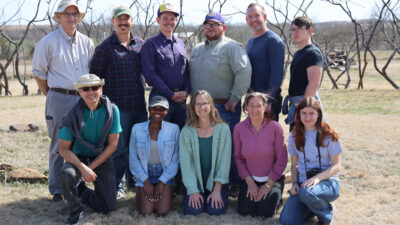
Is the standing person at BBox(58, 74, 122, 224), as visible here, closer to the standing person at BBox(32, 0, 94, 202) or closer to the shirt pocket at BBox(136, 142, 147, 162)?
the shirt pocket at BBox(136, 142, 147, 162)

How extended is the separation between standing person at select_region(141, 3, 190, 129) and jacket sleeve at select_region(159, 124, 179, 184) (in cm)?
29

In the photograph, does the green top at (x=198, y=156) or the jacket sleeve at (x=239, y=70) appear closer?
the green top at (x=198, y=156)

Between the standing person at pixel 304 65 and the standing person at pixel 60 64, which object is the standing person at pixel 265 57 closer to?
the standing person at pixel 304 65

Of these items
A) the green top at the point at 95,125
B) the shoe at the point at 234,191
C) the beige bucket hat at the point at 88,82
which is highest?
the beige bucket hat at the point at 88,82

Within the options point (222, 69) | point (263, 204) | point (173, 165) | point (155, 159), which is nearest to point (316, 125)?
point (263, 204)

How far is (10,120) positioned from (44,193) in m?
5.34

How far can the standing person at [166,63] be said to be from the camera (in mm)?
3961

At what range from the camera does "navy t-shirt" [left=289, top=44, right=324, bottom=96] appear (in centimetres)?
368

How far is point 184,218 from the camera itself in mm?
3582

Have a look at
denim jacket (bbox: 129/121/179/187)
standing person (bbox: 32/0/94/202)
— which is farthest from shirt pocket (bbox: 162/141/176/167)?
standing person (bbox: 32/0/94/202)

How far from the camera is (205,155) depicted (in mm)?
3799

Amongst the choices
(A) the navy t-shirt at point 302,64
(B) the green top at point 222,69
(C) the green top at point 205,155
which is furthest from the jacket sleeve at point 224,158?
(A) the navy t-shirt at point 302,64

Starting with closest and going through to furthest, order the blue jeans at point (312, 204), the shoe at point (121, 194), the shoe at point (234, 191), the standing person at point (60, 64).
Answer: the blue jeans at point (312, 204) → the standing person at point (60, 64) → the shoe at point (121, 194) → the shoe at point (234, 191)

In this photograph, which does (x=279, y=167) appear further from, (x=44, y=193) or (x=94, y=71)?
(x=44, y=193)
